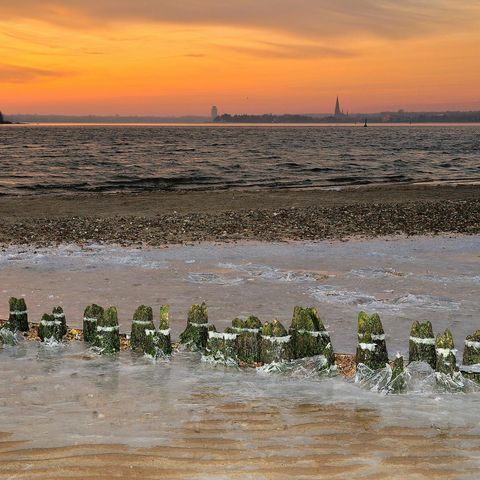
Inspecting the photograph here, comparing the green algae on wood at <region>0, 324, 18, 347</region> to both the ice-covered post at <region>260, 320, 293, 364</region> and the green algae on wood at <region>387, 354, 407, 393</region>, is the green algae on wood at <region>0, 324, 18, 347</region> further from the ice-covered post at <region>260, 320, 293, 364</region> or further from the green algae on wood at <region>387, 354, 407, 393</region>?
the green algae on wood at <region>387, 354, 407, 393</region>

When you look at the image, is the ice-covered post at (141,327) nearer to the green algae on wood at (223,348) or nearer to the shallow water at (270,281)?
the green algae on wood at (223,348)

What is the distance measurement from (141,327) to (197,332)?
0.74 m

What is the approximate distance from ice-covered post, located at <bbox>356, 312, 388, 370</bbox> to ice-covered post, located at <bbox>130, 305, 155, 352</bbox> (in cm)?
270

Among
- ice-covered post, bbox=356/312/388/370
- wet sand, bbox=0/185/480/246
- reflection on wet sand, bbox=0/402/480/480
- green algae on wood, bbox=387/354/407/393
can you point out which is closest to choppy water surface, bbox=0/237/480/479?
reflection on wet sand, bbox=0/402/480/480

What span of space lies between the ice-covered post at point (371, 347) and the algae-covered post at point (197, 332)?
204cm

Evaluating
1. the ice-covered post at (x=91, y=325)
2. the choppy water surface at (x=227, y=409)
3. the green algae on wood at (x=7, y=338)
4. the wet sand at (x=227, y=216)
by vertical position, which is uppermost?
the wet sand at (x=227, y=216)

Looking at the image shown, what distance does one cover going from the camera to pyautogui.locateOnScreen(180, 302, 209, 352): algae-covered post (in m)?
8.42

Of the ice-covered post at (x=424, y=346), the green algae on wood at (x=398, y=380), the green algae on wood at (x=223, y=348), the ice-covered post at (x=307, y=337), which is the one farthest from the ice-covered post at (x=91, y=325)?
the ice-covered post at (x=424, y=346)

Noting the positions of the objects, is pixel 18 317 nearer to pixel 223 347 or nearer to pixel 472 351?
pixel 223 347

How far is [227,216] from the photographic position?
2420 cm

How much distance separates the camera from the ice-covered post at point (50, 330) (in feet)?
28.7

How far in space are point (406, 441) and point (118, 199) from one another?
28.0m

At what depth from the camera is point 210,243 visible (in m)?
18.4

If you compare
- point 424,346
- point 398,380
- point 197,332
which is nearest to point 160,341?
point 197,332
